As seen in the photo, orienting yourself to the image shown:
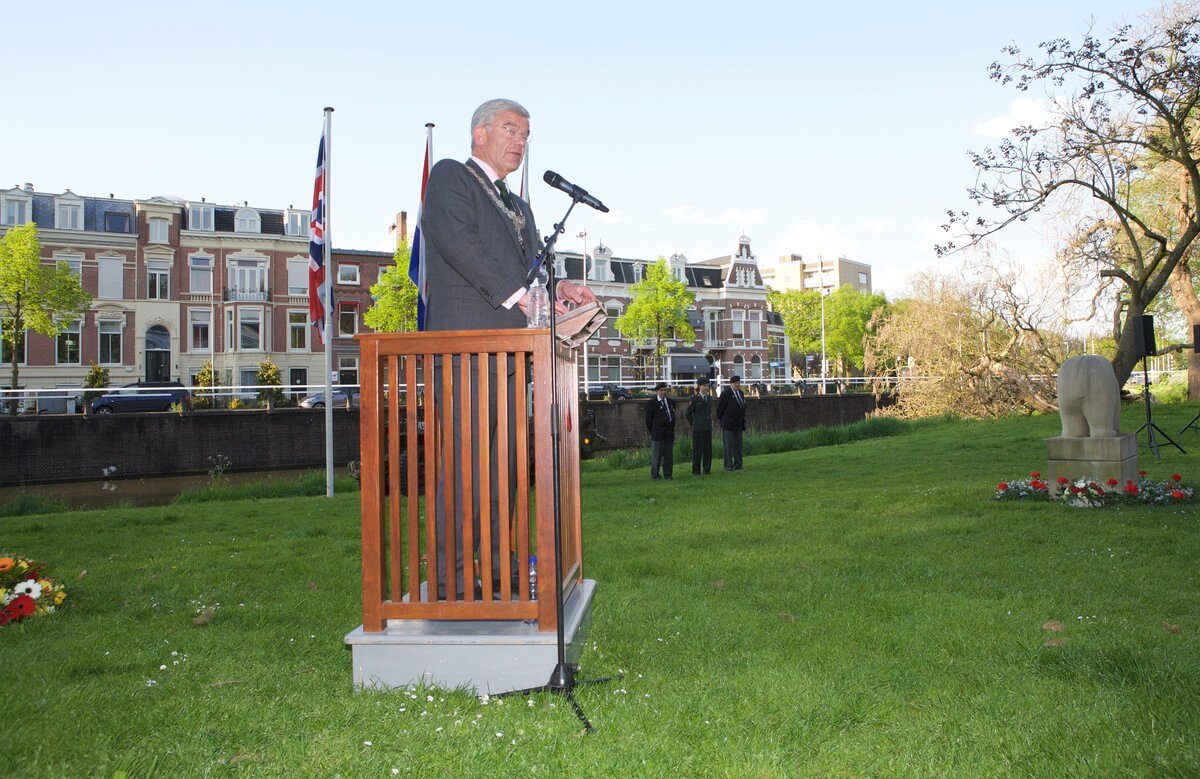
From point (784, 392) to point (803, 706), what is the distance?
142 feet

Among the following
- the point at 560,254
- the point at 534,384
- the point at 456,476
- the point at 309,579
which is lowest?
the point at 309,579

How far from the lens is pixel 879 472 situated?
12.8 meters

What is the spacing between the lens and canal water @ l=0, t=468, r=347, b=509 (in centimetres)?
1992

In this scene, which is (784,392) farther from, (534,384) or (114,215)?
(534,384)

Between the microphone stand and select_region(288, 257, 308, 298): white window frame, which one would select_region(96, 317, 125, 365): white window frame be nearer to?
select_region(288, 257, 308, 298): white window frame

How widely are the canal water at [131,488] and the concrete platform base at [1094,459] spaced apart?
14747 mm

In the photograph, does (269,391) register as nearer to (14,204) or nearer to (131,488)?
(131,488)

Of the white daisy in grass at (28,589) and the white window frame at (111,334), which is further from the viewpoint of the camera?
the white window frame at (111,334)

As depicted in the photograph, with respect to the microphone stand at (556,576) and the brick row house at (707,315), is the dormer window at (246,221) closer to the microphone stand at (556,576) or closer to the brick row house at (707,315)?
the brick row house at (707,315)

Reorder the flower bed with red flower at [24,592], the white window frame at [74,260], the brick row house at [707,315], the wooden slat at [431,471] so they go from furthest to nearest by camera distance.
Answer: the brick row house at [707,315] → the white window frame at [74,260] → the flower bed with red flower at [24,592] → the wooden slat at [431,471]

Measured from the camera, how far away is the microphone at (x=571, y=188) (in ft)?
11.5

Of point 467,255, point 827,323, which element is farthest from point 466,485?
point 827,323

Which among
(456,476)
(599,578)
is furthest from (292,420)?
(456,476)

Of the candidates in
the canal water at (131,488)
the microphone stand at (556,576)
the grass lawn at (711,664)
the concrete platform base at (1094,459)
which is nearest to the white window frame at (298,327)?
the canal water at (131,488)
